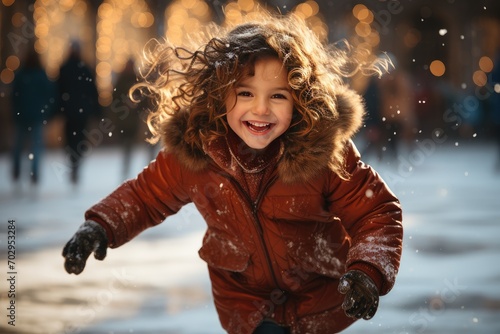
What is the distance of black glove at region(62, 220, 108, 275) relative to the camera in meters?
3.06

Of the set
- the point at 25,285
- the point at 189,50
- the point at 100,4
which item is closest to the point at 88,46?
the point at 100,4

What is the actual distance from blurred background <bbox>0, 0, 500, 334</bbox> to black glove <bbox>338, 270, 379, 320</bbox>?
116 centimetres

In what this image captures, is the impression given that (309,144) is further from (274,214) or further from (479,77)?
(479,77)

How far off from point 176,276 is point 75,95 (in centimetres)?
693

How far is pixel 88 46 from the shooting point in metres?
20.4

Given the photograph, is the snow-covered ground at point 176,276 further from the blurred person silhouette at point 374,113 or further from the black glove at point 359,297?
the blurred person silhouette at point 374,113

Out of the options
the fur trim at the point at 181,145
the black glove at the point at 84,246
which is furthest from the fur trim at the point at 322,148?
the black glove at the point at 84,246

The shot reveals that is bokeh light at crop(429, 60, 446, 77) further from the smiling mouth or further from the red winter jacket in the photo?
the smiling mouth

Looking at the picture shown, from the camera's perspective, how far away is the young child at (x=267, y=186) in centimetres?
310

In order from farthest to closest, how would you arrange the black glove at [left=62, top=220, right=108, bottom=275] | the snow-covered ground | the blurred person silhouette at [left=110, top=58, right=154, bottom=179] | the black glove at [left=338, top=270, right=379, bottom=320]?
1. the blurred person silhouette at [left=110, top=58, right=154, bottom=179]
2. the snow-covered ground
3. the black glove at [left=62, top=220, right=108, bottom=275]
4. the black glove at [left=338, top=270, right=379, bottom=320]

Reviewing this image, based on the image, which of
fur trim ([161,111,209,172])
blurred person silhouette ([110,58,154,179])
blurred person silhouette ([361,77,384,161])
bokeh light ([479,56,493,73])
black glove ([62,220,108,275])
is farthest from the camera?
bokeh light ([479,56,493,73])

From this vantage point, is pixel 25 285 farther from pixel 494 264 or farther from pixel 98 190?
pixel 98 190

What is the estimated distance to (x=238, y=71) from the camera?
312 cm

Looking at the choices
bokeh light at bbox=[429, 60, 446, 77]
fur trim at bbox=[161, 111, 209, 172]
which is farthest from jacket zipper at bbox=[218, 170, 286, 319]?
bokeh light at bbox=[429, 60, 446, 77]
